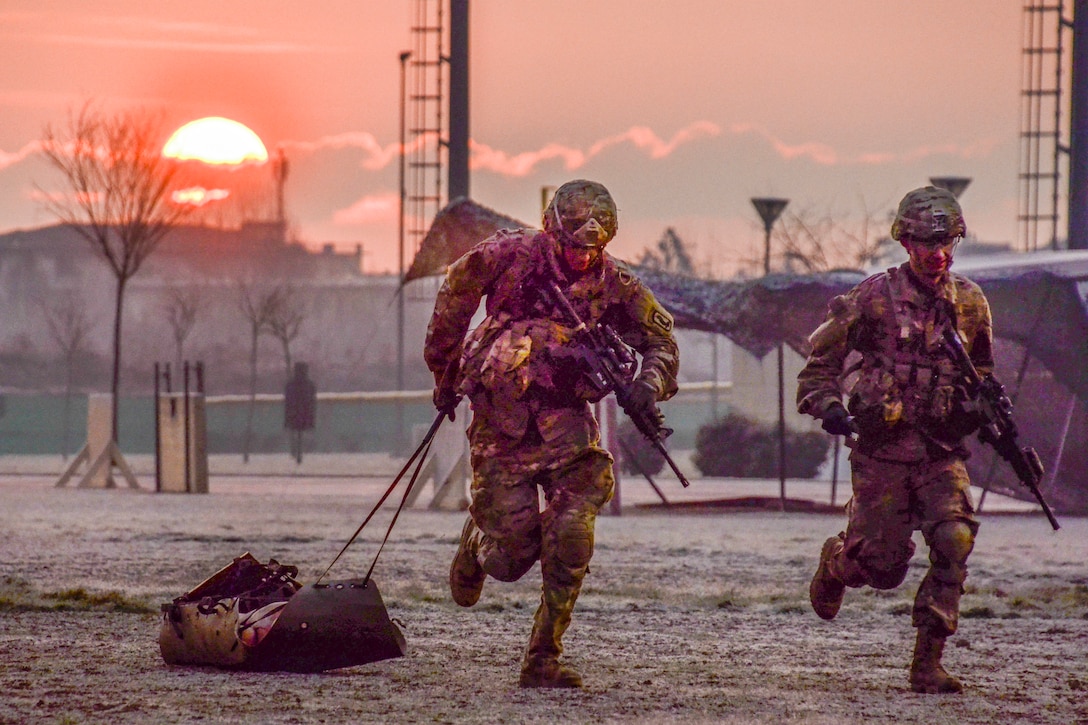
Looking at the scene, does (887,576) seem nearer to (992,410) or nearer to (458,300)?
(992,410)

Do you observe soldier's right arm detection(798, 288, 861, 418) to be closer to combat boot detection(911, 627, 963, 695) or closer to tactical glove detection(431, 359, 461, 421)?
combat boot detection(911, 627, 963, 695)

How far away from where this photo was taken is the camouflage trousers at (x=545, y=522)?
6.52m

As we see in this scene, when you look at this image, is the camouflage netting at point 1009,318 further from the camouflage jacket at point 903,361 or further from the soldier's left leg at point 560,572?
the soldier's left leg at point 560,572

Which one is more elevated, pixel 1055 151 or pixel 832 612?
pixel 1055 151

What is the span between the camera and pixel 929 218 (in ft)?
21.8

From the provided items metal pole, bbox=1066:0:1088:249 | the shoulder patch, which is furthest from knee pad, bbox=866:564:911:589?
metal pole, bbox=1066:0:1088:249

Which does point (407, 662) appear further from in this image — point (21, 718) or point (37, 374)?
point (37, 374)

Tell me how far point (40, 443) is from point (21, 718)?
3757 centimetres

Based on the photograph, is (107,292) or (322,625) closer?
(322,625)

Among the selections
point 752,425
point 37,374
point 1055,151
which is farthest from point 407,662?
point 37,374

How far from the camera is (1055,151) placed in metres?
26.0

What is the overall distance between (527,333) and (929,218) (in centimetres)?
155

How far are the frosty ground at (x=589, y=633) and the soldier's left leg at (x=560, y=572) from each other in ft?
0.39

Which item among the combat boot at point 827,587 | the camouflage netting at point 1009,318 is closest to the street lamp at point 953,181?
the camouflage netting at point 1009,318
